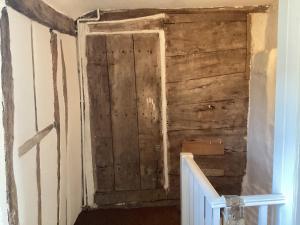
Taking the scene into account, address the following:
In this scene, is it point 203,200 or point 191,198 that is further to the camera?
point 191,198

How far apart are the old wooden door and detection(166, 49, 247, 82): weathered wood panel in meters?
0.19

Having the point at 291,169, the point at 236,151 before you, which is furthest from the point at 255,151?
the point at 291,169

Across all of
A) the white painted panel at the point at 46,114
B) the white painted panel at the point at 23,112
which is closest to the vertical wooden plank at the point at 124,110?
the white painted panel at the point at 46,114

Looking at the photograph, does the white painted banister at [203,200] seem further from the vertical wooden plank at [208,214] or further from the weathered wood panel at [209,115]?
the weathered wood panel at [209,115]

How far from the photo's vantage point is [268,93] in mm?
3115

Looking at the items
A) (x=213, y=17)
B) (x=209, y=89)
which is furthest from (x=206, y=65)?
(x=213, y=17)

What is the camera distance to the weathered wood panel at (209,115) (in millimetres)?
3492

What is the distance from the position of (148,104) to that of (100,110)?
49 centimetres

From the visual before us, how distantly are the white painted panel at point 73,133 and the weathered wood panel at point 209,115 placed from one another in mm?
941

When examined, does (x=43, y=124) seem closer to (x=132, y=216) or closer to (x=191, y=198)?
(x=191, y=198)

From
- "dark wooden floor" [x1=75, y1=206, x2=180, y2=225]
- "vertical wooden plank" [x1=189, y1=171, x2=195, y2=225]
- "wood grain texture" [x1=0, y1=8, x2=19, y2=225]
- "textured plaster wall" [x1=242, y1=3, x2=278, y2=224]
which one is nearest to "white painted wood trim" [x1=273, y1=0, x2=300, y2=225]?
"vertical wooden plank" [x1=189, y1=171, x2=195, y2=225]

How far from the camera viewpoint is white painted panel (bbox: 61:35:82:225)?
301 cm

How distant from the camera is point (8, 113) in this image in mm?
1601

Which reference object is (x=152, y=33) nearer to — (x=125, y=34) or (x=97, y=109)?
(x=125, y=34)
